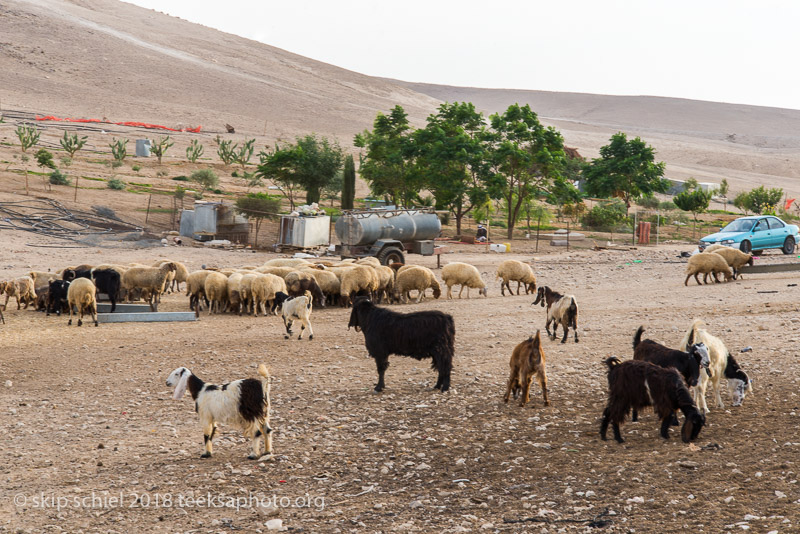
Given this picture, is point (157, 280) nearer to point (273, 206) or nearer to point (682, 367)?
point (682, 367)

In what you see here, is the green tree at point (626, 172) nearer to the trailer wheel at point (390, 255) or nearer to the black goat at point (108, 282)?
the trailer wheel at point (390, 255)

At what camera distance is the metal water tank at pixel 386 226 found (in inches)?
1010

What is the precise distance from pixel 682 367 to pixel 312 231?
23131mm

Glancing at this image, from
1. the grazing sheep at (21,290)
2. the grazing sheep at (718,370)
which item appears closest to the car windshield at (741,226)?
the grazing sheep at (718,370)

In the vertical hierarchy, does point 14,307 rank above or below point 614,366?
below

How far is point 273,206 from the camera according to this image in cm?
3862

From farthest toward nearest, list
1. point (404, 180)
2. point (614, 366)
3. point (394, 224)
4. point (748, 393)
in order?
point (404, 180) < point (394, 224) < point (748, 393) < point (614, 366)

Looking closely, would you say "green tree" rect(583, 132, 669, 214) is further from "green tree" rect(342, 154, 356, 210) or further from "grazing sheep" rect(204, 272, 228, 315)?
"grazing sheep" rect(204, 272, 228, 315)

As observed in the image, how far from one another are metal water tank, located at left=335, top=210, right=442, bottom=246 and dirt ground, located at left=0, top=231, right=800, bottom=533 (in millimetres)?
11854

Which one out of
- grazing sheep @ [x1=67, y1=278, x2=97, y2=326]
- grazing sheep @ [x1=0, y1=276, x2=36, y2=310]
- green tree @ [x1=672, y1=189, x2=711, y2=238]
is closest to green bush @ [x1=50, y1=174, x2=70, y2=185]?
grazing sheep @ [x1=0, y1=276, x2=36, y2=310]

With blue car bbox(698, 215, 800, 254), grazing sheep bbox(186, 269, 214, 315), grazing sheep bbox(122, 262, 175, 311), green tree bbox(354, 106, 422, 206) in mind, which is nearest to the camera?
grazing sheep bbox(186, 269, 214, 315)

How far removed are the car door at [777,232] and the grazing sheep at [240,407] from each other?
25.9 metres

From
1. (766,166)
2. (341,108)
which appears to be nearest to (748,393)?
(341,108)

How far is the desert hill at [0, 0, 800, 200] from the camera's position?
300 ft
